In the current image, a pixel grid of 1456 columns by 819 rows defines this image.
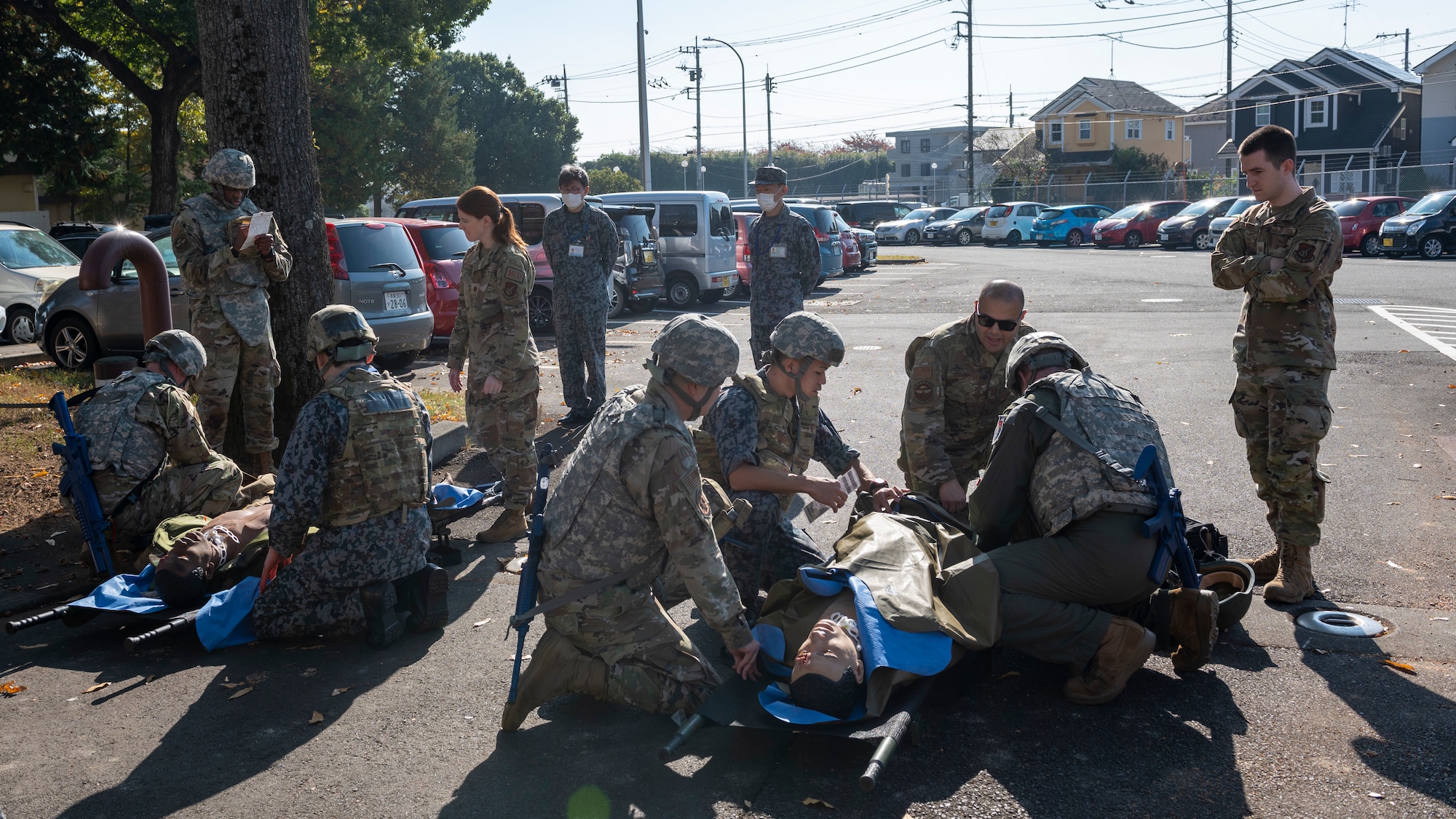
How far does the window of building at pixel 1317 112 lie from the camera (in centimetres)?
5225

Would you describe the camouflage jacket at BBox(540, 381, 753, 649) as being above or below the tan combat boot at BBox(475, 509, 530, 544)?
above

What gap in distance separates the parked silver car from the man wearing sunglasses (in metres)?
38.8

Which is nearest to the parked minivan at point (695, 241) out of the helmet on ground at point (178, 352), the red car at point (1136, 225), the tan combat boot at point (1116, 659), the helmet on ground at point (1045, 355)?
the helmet on ground at point (178, 352)

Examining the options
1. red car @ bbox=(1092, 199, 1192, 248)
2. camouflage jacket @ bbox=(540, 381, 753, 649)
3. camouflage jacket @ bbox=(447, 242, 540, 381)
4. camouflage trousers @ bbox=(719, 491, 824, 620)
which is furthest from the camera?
red car @ bbox=(1092, 199, 1192, 248)

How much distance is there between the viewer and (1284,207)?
5.18 m

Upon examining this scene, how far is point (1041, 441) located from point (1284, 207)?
2.16 m

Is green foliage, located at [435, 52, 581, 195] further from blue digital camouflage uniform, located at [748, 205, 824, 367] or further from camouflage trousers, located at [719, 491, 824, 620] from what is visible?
camouflage trousers, located at [719, 491, 824, 620]

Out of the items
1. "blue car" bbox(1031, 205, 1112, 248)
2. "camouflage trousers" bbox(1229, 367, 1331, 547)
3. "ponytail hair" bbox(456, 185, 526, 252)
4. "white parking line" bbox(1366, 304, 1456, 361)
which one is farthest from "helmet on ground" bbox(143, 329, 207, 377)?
"blue car" bbox(1031, 205, 1112, 248)

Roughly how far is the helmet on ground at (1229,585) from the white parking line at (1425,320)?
893 centimetres

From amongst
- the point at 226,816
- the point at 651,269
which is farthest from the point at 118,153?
the point at 226,816

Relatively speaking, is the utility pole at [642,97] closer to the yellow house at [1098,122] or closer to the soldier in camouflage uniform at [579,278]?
the soldier in camouflage uniform at [579,278]

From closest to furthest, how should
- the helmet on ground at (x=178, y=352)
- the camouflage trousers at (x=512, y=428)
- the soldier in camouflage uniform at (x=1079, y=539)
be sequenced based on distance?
the soldier in camouflage uniform at (x=1079, y=539), the helmet on ground at (x=178, y=352), the camouflage trousers at (x=512, y=428)

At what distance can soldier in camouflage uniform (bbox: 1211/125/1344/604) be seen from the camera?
4977 millimetres

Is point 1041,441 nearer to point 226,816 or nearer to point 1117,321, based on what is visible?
point 226,816
